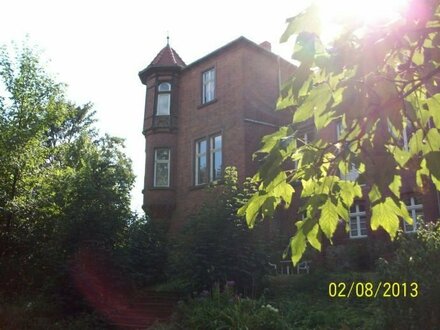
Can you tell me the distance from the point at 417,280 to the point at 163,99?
19.8m

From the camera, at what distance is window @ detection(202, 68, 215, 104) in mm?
23920

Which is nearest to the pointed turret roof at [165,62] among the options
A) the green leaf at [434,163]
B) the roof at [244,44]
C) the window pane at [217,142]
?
the roof at [244,44]

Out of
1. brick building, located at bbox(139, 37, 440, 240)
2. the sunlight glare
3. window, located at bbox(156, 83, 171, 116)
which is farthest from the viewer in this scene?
window, located at bbox(156, 83, 171, 116)

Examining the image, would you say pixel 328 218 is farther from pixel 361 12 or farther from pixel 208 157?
pixel 208 157

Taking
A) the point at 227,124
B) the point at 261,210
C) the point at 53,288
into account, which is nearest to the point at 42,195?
the point at 53,288

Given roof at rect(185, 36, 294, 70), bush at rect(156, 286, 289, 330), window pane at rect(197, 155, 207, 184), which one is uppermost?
roof at rect(185, 36, 294, 70)

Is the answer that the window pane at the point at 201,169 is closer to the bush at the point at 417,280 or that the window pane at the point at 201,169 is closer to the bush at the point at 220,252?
the bush at the point at 220,252

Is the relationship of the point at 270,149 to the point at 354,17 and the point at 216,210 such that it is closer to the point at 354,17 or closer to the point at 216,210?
the point at 354,17

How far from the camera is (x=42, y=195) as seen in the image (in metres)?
16.3

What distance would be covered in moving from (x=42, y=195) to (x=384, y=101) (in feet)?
51.7

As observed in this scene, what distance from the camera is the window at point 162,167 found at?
24391mm

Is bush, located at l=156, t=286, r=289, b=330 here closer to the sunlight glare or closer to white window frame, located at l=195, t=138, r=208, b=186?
the sunlight glare

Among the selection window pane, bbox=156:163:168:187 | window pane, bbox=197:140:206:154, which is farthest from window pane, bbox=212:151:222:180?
window pane, bbox=156:163:168:187

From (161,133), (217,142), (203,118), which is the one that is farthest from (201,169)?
(161,133)
